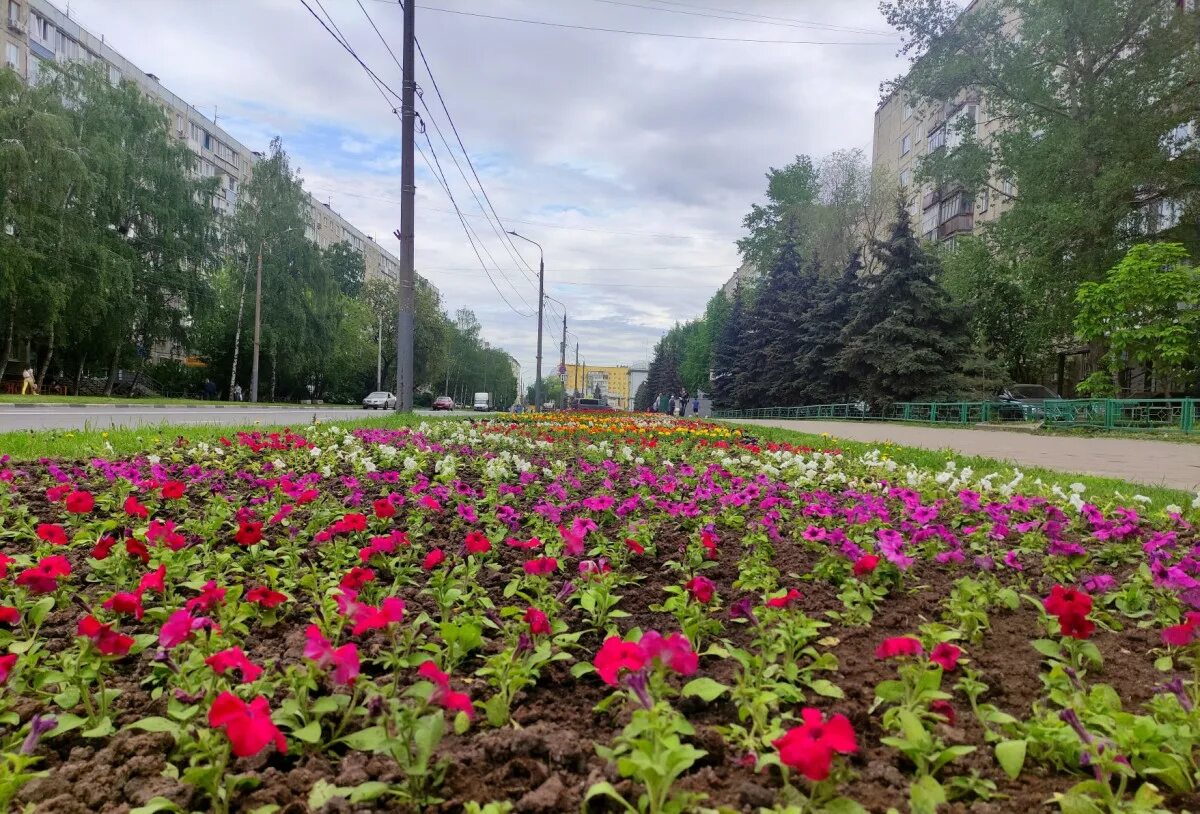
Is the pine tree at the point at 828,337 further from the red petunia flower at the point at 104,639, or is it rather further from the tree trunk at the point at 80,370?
the tree trunk at the point at 80,370

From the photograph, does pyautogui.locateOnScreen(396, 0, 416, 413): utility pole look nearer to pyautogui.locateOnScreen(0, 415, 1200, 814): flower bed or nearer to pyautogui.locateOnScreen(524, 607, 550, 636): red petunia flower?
pyautogui.locateOnScreen(0, 415, 1200, 814): flower bed

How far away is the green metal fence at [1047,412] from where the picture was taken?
561 inches

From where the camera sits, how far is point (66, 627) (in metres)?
2.14

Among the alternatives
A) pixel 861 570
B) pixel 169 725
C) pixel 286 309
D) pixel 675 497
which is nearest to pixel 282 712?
pixel 169 725

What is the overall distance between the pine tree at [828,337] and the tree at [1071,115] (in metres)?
5.85

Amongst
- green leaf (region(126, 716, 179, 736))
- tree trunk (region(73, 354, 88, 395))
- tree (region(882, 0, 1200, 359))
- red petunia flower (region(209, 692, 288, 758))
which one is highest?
tree (region(882, 0, 1200, 359))

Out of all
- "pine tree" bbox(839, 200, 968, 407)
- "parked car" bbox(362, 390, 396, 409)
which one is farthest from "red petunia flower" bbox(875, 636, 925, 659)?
"parked car" bbox(362, 390, 396, 409)

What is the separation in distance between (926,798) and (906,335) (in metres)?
24.6

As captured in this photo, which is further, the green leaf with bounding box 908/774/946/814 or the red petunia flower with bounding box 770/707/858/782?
the green leaf with bounding box 908/774/946/814

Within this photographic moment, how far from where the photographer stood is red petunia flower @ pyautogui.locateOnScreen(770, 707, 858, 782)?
1095mm

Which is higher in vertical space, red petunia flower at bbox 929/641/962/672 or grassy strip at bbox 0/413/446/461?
grassy strip at bbox 0/413/446/461

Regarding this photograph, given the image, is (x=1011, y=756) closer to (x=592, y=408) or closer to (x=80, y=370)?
(x=592, y=408)

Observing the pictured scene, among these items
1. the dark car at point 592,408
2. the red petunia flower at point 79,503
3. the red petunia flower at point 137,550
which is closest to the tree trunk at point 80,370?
the dark car at point 592,408

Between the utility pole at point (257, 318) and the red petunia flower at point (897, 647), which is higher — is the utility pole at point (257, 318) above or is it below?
above
